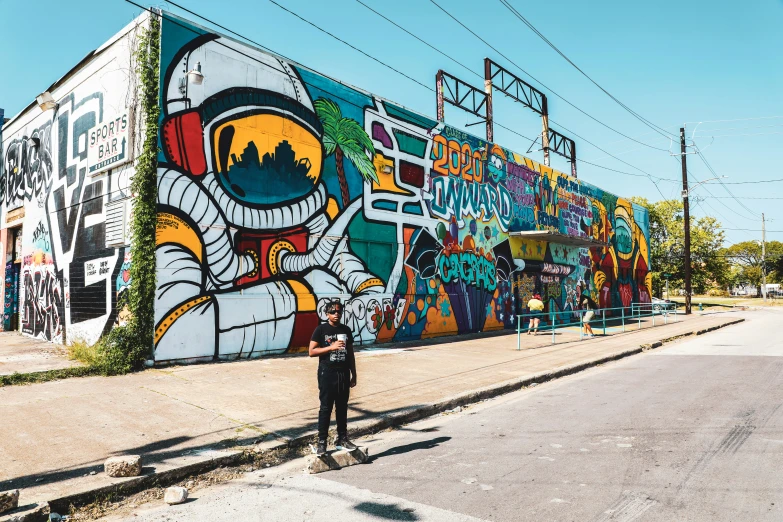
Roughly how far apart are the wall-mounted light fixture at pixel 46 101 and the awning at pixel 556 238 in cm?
1517

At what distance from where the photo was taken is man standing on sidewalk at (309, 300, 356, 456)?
5.21m

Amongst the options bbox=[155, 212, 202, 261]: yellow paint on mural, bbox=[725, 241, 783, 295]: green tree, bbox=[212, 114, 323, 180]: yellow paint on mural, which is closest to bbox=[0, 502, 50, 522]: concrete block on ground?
bbox=[155, 212, 202, 261]: yellow paint on mural

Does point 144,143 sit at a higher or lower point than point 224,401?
higher

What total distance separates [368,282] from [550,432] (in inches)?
338

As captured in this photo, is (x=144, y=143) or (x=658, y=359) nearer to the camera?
(x=144, y=143)

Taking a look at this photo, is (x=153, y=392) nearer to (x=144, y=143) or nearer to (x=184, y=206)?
(x=184, y=206)

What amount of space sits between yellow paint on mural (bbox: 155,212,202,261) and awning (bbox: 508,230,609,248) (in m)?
12.9

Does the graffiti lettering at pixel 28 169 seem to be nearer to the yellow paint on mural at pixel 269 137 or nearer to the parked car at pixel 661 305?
the yellow paint on mural at pixel 269 137

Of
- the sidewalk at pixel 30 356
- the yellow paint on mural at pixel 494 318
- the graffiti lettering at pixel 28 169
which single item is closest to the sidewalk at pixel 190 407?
the sidewalk at pixel 30 356

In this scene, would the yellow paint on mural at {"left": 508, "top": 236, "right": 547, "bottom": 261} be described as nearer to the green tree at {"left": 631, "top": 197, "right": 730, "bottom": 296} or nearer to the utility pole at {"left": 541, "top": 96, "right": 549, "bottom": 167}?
the utility pole at {"left": 541, "top": 96, "right": 549, "bottom": 167}

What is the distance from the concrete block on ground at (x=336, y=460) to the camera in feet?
16.5

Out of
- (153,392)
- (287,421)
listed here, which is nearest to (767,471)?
(287,421)

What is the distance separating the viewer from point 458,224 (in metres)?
17.7

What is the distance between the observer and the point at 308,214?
1260 centimetres
